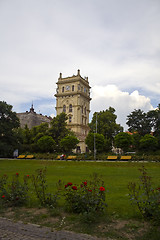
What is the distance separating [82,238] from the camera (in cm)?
437

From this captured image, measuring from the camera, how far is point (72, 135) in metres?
45.9

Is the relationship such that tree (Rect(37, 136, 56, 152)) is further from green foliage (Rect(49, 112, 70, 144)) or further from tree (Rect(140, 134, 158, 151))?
tree (Rect(140, 134, 158, 151))

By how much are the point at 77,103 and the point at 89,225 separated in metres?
61.3

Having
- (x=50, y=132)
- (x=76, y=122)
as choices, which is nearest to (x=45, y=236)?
(x=50, y=132)

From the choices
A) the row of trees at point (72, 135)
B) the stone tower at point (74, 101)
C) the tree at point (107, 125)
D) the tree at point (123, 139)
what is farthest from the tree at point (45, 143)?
the stone tower at point (74, 101)

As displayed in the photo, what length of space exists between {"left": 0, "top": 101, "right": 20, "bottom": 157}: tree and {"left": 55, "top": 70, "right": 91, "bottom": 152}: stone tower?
95.5 feet

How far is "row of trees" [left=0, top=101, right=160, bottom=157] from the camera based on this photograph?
1436 inches

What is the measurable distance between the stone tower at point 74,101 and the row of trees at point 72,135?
13919mm

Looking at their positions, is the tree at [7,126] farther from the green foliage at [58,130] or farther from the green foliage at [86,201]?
the green foliage at [86,201]

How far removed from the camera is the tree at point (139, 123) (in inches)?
1940

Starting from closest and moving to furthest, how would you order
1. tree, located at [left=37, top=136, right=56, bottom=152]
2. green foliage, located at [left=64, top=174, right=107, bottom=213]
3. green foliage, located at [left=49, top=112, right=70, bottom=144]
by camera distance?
green foliage, located at [left=64, top=174, right=107, bottom=213], tree, located at [left=37, top=136, right=56, bottom=152], green foliage, located at [left=49, top=112, right=70, bottom=144]

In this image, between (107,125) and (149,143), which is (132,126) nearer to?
(107,125)

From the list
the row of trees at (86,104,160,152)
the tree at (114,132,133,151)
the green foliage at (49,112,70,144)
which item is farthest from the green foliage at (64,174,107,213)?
the green foliage at (49,112,70,144)

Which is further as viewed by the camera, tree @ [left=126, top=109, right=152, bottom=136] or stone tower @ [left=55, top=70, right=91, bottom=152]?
stone tower @ [left=55, top=70, right=91, bottom=152]
